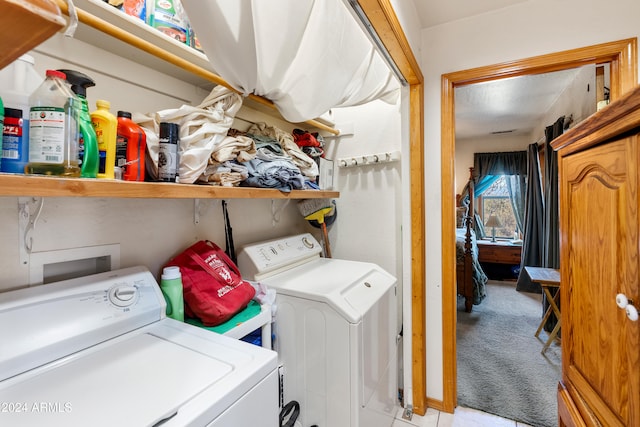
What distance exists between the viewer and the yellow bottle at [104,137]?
90 cm

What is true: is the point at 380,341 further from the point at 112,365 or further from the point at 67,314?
the point at 67,314

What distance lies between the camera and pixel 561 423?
3.97ft

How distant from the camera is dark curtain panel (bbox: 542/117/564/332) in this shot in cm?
307

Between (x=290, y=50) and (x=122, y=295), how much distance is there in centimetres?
107

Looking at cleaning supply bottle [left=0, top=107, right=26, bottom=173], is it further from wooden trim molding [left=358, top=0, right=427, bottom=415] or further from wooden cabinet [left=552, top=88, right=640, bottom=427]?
wooden trim molding [left=358, top=0, right=427, bottom=415]

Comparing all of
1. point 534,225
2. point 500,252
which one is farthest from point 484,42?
point 500,252

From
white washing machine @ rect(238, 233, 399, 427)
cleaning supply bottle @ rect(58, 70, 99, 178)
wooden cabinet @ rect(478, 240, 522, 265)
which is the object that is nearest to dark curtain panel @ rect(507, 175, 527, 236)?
wooden cabinet @ rect(478, 240, 522, 265)

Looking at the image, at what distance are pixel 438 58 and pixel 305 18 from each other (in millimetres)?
1189

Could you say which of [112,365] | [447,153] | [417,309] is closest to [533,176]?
[447,153]

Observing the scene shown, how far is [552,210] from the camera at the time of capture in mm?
3236

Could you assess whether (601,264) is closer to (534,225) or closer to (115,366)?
(115,366)

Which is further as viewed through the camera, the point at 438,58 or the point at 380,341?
the point at 438,58

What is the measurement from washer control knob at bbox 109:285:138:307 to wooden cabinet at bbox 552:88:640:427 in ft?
4.79

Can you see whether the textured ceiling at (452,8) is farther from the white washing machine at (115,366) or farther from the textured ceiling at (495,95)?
the white washing machine at (115,366)
